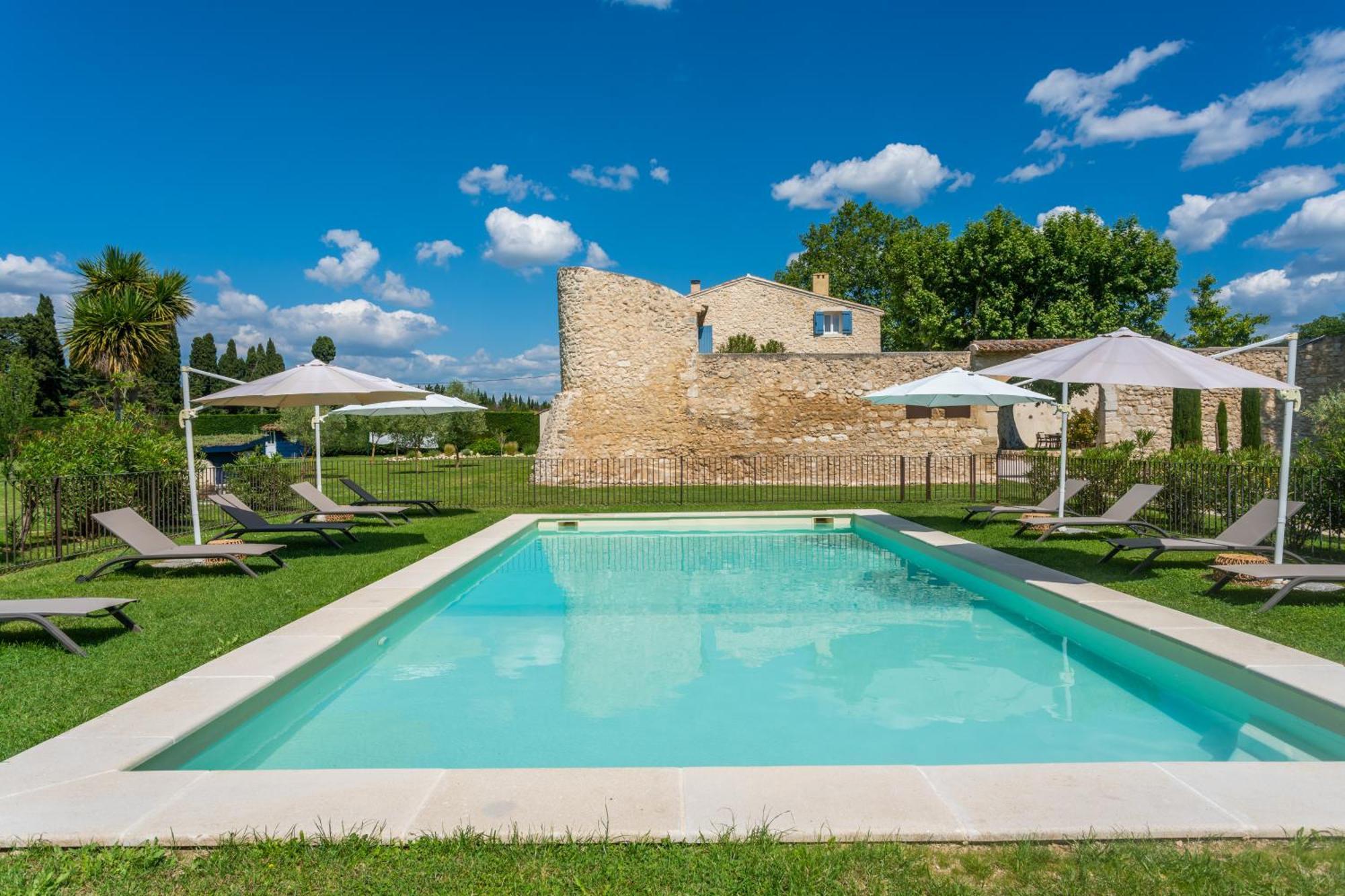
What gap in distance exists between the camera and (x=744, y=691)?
17.7 feet

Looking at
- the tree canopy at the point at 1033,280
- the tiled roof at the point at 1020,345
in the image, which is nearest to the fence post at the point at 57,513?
the tiled roof at the point at 1020,345

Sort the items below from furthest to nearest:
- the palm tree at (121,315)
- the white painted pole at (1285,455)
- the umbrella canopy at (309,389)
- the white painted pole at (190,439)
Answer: the palm tree at (121,315) → the umbrella canopy at (309,389) → the white painted pole at (190,439) → the white painted pole at (1285,455)

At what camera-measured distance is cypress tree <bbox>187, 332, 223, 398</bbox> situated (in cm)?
5006

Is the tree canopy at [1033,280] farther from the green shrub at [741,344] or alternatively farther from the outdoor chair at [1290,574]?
the outdoor chair at [1290,574]

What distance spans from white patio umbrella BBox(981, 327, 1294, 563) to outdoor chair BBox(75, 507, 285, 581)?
26.1 feet

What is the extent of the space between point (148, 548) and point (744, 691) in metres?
6.25

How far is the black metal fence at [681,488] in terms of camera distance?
938 centimetres

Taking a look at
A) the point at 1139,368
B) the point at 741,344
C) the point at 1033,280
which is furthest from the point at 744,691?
the point at 1033,280

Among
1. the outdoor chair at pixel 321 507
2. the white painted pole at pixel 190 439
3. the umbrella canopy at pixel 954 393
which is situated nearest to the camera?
the white painted pole at pixel 190 439

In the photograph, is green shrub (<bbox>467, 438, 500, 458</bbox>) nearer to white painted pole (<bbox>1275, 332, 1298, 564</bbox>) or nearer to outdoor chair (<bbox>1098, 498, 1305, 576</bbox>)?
outdoor chair (<bbox>1098, 498, 1305, 576</bbox>)

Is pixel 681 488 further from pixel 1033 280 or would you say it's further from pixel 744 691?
pixel 1033 280

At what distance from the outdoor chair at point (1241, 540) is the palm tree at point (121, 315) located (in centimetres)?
1901

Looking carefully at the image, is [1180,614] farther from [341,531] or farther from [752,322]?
[752,322]

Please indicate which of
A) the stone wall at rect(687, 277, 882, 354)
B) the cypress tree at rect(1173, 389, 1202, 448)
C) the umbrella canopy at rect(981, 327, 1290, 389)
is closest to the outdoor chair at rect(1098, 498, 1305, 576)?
the umbrella canopy at rect(981, 327, 1290, 389)
